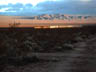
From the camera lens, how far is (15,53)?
18.5m

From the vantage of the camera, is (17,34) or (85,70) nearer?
(85,70)

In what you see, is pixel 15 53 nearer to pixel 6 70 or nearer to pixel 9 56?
pixel 9 56

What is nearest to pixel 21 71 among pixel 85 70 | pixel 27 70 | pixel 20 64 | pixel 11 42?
pixel 27 70

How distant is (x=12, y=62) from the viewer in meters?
16.2

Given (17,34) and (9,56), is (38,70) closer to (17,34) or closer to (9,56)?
(9,56)

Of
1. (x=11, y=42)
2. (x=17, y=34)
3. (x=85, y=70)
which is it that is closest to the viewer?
(x=85, y=70)

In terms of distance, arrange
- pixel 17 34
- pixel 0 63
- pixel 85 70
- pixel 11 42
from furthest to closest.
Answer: pixel 17 34 < pixel 11 42 < pixel 0 63 < pixel 85 70

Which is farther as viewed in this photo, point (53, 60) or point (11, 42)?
point (11, 42)

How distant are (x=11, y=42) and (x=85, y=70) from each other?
34.0 ft

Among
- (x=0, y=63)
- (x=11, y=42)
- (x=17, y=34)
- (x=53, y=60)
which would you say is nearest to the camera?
(x=0, y=63)

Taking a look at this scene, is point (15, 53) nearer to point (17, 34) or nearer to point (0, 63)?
point (0, 63)

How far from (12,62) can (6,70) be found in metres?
2.15

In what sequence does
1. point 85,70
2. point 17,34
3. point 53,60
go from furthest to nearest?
point 17,34, point 53,60, point 85,70

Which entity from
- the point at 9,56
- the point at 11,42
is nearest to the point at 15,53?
the point at 9,56
